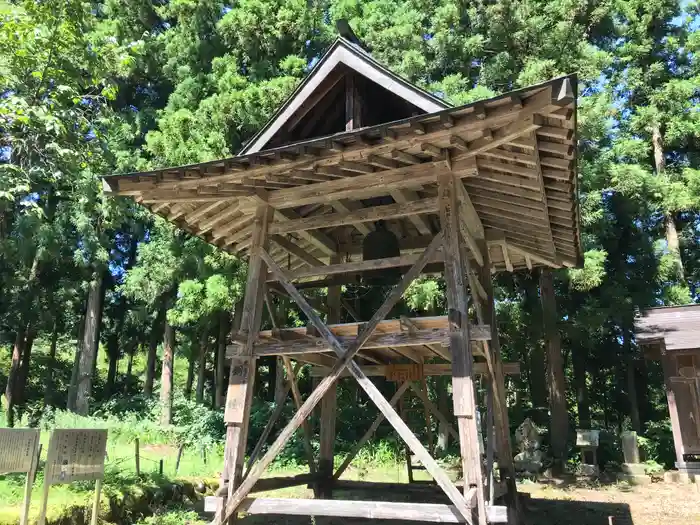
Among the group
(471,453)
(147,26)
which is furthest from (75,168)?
(147,26)

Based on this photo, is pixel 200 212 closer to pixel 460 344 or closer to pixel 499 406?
pixel 460 344

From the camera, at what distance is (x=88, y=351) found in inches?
743

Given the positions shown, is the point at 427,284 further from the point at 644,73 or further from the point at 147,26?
the point at 147,26

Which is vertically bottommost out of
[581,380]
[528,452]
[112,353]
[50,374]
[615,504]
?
[615,504]

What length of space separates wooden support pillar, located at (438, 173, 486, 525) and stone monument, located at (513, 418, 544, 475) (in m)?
10.5

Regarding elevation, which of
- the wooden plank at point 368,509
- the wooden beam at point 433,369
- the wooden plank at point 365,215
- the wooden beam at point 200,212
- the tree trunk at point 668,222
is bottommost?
the wooden plank at point 368,509

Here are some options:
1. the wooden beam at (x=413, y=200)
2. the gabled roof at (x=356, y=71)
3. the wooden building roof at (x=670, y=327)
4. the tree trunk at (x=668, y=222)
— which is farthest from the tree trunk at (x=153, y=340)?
the tree trunk at (x=668, y=222)

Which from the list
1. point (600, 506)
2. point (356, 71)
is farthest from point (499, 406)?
point (356, 71)

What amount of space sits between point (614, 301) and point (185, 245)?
42.9 ft

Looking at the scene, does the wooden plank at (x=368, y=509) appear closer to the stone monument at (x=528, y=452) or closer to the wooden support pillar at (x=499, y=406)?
the wooden support pillar at (x=499, y=406)

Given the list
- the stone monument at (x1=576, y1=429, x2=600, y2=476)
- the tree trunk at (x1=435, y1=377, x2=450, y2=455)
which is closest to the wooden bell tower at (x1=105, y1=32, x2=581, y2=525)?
the stone monument at (x1=576, y1=429, x2=600, y2=476)

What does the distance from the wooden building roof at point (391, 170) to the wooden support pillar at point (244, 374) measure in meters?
0.45

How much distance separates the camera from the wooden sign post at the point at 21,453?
4957 millimetres

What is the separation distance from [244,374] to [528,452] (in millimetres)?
11264
